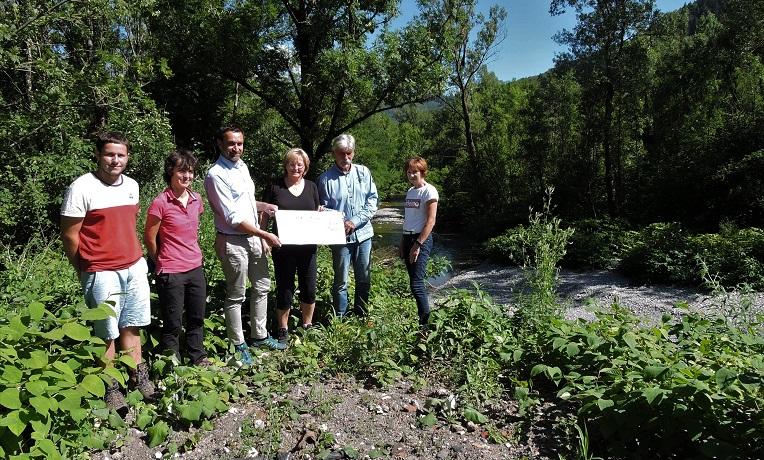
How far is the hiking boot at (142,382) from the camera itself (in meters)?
2.98

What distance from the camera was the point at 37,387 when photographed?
1.92 meters

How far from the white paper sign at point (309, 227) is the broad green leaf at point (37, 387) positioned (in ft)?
6.28

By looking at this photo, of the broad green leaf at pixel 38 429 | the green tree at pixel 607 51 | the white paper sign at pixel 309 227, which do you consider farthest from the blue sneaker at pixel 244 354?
the green tree at pixel 607 51

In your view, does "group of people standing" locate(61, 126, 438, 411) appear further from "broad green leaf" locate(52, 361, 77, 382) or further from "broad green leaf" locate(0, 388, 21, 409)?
"broad green leaf" locate(0, 388, 21, 409)

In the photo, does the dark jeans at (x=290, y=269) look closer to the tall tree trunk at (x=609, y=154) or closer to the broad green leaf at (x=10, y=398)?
the broad green leaf at (x=10, y=398)

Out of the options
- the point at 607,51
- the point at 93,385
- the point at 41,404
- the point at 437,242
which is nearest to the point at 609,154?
the point at 607,51

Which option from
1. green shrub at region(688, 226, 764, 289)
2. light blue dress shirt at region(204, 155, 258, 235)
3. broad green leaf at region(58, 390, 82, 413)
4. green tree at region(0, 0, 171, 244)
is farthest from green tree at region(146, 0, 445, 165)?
broad green leaf at region(58, 390, 82, 413)

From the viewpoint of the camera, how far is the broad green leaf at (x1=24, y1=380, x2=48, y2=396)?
74.6 inches

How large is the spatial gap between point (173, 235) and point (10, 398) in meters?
1.53

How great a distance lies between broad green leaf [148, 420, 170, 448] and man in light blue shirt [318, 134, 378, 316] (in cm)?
188

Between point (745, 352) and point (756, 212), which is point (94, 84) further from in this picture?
Answer: point (756, 212)

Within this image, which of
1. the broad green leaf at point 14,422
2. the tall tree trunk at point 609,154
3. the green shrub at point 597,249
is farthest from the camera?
the tall tree trunk at point 609,154

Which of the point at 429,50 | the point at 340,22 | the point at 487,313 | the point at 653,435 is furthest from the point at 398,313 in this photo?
the point at 340,22

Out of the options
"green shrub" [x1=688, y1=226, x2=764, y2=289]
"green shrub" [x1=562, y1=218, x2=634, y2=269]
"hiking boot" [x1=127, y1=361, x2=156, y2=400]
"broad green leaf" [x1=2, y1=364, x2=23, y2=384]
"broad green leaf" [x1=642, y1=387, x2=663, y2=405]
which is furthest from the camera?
"green shrub" [x1=562, y1=218, x2=634, y2=269]
